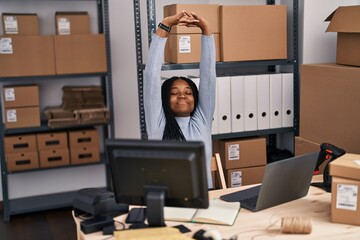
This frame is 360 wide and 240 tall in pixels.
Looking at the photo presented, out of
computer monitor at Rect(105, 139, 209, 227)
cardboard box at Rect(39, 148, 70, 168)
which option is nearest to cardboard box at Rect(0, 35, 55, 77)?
cardboard box at Rect(39, 148, 70, 168)

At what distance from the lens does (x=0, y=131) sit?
3695mm

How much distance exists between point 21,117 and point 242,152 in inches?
68.9

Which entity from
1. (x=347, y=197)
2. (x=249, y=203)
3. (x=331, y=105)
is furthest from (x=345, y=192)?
(x=331, y=105)

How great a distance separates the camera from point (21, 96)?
12.0 ft

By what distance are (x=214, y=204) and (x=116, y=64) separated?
2411 millimetres

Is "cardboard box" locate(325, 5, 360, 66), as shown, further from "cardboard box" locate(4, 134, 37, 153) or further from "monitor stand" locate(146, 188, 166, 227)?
"cardboard box" locate(4, 134, 37, 153)

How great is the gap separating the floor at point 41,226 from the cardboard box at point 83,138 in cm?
61

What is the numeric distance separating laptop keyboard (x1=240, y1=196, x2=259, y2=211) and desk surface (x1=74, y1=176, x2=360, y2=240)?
2cm

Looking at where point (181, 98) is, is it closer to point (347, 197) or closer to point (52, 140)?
point (347, 197)

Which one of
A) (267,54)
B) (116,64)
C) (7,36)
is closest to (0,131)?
(7,36)

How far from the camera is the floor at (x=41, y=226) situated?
11.5 feet

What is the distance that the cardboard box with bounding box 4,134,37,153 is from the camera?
3.70m

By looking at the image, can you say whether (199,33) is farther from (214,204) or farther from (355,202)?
(355,202)

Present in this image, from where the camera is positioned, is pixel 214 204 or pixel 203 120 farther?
pixel 203 120
